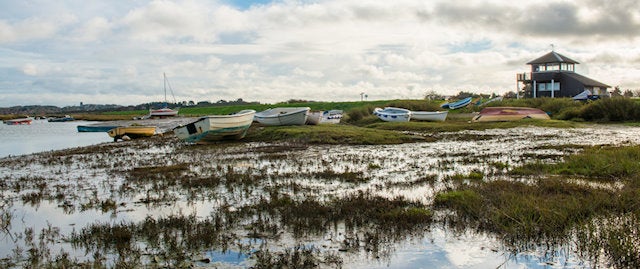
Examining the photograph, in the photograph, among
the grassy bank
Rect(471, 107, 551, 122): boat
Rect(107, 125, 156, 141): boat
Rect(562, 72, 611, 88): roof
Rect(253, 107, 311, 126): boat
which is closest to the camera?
the grassy bank

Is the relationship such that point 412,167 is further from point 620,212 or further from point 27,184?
point 27,184

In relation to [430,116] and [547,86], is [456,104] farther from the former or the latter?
[430,116]

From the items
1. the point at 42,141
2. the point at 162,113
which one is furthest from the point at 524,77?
the point at 162,113

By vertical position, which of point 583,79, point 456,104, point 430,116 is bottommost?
point 430,116

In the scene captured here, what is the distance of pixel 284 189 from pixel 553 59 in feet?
189

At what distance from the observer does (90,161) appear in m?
20.6

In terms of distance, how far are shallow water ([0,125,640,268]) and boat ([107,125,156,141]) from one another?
1371 cm

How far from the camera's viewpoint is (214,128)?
2700 centimetres

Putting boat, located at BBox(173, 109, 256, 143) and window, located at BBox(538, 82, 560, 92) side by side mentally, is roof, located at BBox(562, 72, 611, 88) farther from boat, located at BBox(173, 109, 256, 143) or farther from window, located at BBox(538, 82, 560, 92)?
boat, located at BBox(173, 109, 256, 143)

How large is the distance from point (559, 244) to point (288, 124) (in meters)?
28.8

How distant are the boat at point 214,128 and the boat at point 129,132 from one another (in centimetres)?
1033

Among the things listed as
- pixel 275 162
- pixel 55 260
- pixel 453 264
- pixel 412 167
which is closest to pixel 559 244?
pixel 453 264

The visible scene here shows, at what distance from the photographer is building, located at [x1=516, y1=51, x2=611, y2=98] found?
60.9 meters

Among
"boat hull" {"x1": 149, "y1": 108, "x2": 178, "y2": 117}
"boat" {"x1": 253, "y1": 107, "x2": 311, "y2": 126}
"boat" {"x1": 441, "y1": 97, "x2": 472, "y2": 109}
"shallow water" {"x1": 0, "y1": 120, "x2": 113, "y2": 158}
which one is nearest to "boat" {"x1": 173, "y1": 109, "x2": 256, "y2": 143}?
"boat" {"x1": 253, "y1": 107, "x2": 311, "y2": 126}
